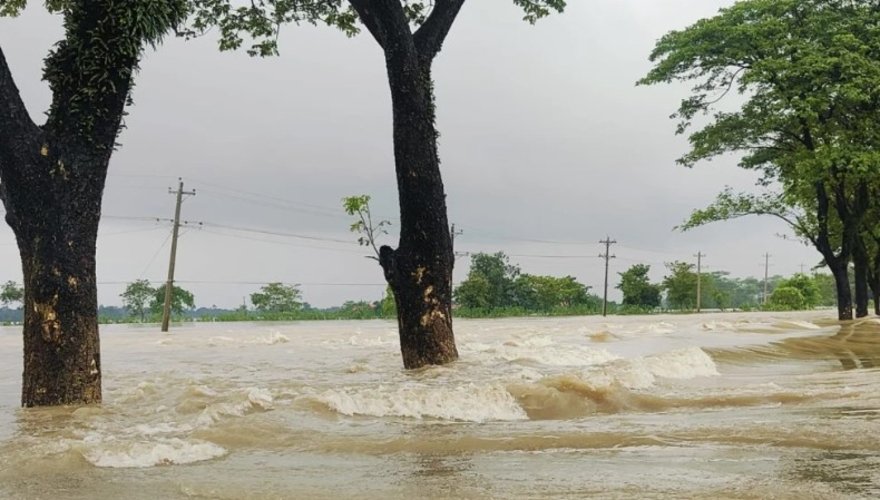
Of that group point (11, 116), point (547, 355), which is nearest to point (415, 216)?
point (547, 355)

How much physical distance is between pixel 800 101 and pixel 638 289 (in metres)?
47.3

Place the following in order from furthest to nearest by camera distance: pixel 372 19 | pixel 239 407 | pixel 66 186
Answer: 1. pixel 372 19
2. pixel 66 186
3. pixel 239 407

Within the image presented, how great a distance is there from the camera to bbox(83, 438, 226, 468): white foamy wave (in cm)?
414

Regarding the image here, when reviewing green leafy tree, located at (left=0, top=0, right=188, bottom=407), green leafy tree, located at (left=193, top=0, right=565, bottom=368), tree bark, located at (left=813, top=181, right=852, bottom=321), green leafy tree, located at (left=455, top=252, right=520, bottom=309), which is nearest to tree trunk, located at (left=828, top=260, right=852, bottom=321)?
tree bark, located at (left=813, top=181, right=852, bottom=321)

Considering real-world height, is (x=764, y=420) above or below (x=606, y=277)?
below

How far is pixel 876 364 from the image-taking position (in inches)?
370

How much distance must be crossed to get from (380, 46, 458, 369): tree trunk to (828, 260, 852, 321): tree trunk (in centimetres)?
1647

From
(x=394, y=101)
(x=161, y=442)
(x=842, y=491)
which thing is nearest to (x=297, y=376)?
(x=394, y=101)

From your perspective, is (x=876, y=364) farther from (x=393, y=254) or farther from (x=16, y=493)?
(x=16, y=493)

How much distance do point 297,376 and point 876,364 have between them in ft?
25.8

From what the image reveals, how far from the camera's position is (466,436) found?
4961 millimetres

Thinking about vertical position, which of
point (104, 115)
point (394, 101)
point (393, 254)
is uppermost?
point (394, 101)

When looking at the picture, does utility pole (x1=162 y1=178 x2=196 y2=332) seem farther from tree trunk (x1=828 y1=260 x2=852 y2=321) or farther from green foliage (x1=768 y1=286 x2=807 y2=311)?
green foliage (x1=768 y1=286 x2=807 y2=311)

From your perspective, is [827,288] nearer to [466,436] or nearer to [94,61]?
[466,436]
